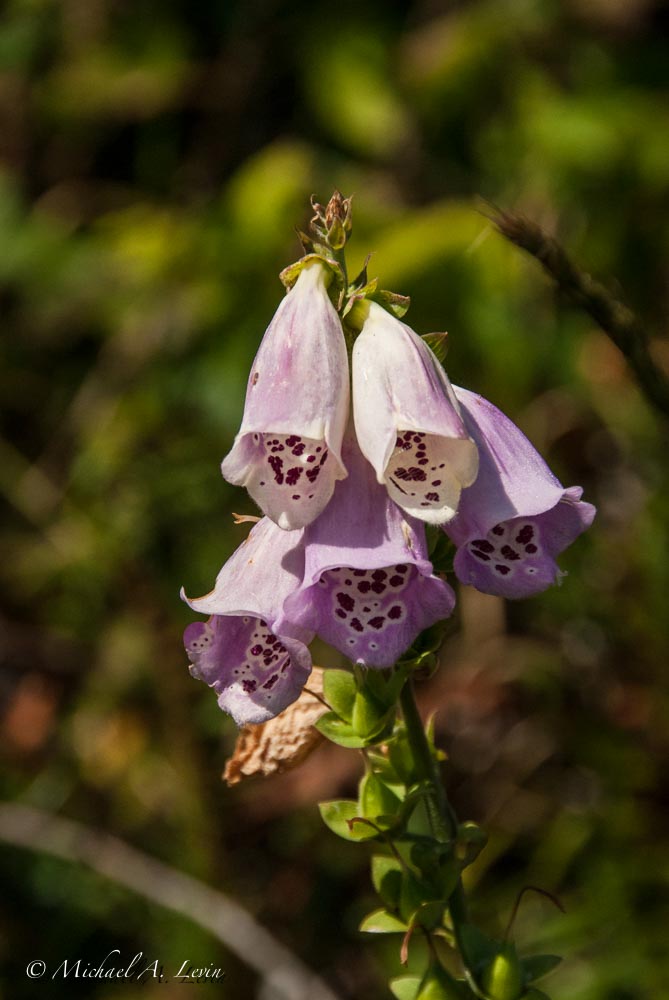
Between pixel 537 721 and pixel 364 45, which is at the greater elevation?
pixel 364 45

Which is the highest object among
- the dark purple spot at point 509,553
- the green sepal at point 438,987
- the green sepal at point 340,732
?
the dark purple spot at point 509,553

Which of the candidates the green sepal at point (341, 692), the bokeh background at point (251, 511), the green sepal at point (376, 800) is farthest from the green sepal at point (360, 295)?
the bokeh background at point (251, 511)

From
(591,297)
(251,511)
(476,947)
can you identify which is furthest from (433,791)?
(251,511)

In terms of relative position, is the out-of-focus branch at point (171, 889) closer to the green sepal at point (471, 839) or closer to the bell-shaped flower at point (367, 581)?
the green sepal at point (471, 839)

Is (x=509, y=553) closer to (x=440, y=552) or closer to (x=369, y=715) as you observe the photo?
(x=440, y=552)

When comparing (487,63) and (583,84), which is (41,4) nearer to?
(487,63)

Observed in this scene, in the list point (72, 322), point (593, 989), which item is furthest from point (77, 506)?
point (593, 989)

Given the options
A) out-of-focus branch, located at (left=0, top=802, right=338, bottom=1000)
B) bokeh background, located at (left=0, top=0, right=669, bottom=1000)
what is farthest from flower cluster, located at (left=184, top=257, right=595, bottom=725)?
bokeh background, located at (left=0, top=0, right=669, bottom=1000)
